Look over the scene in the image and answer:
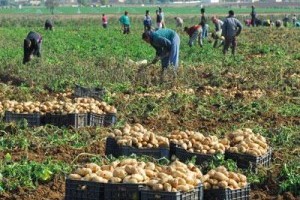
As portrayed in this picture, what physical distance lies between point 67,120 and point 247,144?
13.1ft

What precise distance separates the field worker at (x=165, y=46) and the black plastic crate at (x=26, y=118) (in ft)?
14.2

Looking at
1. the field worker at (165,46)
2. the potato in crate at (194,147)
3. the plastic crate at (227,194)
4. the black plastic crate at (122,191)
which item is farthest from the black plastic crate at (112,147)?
the field worker at (165,46)

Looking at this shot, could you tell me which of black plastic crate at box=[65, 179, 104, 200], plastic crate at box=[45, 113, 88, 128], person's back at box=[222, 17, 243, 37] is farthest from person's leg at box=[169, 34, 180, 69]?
black plastic crate at box=[65, 179, 104, 200]

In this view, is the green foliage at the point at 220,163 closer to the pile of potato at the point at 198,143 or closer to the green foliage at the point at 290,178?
the pile of potato at the point at 198,143

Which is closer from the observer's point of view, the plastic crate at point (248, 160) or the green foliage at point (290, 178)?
the green foliage at point (290, 178)

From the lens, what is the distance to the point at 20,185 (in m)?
8.65

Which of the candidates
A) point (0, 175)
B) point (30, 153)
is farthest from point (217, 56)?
point (0, 175)

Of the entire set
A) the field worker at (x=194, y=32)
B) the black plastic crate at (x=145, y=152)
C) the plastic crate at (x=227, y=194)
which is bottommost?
the field worker at (x=194, y=32)

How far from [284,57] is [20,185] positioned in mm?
16640

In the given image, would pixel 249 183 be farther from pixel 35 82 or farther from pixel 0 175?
pixel 35 82

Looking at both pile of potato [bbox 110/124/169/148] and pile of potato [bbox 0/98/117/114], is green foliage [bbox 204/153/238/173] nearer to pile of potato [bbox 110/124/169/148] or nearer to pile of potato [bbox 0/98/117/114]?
pile of potato [bbox 110/124/169/148]

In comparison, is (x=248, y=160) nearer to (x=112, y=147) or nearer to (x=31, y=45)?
(x=112, y=147)

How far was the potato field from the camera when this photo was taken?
7980mm

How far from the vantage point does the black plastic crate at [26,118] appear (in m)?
12.7
